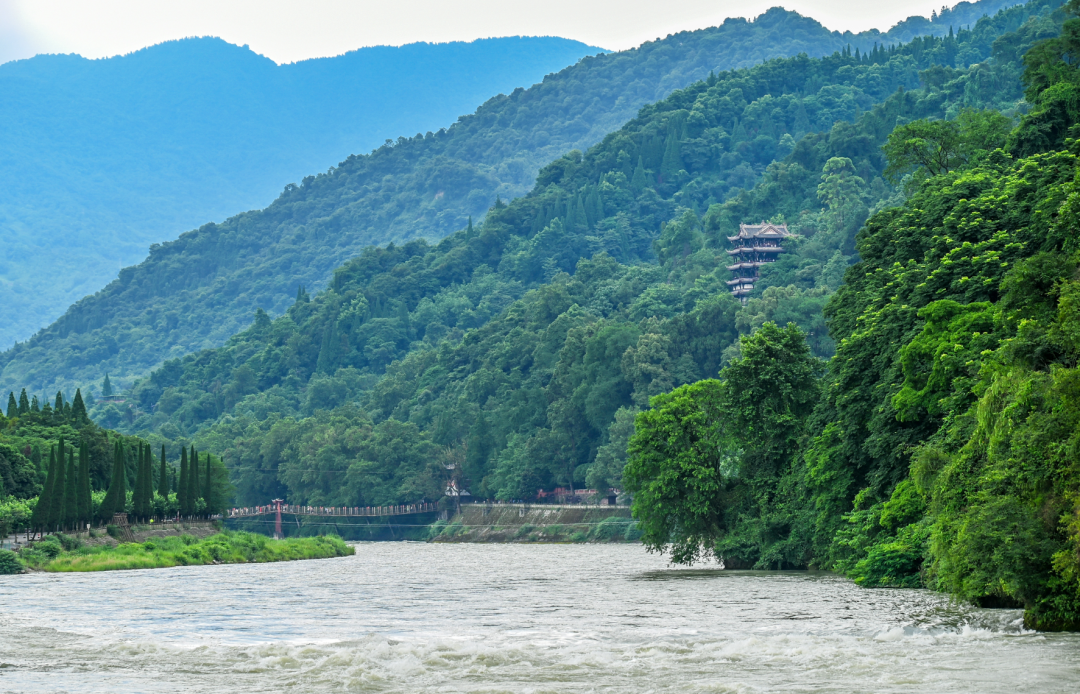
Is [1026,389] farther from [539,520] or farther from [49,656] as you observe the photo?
[539,520]

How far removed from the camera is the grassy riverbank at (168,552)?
8488 centimetres

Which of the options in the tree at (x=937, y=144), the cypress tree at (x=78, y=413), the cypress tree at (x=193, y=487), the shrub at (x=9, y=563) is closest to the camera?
the shrub at (x=9, y=563)

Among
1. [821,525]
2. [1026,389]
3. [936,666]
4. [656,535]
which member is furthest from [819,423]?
[936,666]

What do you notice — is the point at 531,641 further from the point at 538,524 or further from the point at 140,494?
the point at 538,524

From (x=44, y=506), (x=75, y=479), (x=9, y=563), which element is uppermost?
(x=75, y=479)

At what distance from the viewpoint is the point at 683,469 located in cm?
7725

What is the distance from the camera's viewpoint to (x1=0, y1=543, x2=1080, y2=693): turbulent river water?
30781 millimetres

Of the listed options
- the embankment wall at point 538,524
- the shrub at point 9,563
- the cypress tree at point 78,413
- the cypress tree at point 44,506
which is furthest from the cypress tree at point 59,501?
the embankment wall at point 538,524

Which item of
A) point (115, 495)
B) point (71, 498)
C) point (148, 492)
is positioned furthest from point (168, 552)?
point (71, 498)

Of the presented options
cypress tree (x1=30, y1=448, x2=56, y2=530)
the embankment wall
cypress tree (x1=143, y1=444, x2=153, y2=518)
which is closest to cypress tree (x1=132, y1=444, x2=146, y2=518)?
cypress tree (x1=143, y1=444, x2=153, y2=518)

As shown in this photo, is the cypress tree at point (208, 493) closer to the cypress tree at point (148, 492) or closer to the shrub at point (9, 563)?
the cypress tree at point (148, 492)

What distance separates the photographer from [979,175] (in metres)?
72.5

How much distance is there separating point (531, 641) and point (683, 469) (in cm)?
3979

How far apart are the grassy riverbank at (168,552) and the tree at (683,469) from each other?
34305 mm
